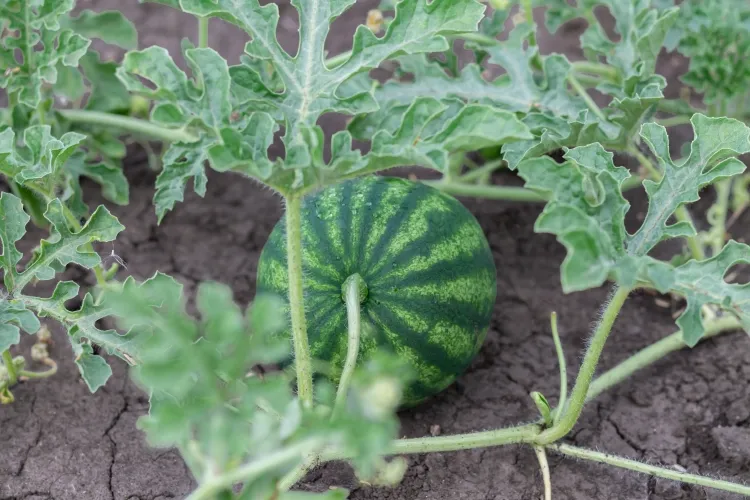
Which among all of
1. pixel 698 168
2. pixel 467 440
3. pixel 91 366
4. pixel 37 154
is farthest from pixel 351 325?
pixel 37 154

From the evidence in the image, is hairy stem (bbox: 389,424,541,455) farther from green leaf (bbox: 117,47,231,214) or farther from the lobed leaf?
green leaf (bbox: 117,47,231,214)

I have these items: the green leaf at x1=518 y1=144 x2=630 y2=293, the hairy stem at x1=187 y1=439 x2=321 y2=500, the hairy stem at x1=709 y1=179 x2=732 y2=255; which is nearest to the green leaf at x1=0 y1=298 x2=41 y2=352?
the hairy stem at x1=187 y1=439 x2=321 y2=500

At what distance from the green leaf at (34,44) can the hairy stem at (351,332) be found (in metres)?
1.15

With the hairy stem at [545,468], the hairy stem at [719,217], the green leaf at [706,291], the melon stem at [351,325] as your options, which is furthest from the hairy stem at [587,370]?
the hairy stem at [719,217]

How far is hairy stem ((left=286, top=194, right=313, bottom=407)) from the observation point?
205 cm

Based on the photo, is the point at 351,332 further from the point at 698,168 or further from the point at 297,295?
the point at 698,168

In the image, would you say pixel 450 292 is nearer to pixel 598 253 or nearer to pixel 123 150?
pixel 598 253

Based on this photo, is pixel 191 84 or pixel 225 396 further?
pixel 191 84

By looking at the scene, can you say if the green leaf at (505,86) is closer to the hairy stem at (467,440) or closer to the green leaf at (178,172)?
the green leaf at (178,172)

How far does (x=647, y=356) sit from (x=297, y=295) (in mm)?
1279

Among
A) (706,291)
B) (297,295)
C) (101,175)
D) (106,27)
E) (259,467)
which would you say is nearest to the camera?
(259,467)

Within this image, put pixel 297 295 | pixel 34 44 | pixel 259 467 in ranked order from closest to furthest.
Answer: pixel 259 467, pixel 297 295, pixel 34 44

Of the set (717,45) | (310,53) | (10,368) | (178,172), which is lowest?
(10,368)

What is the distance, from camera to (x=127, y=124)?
3.12 meters
